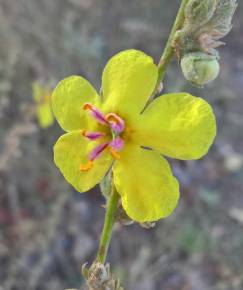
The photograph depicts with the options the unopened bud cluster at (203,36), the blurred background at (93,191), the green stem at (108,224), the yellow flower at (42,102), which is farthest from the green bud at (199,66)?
the yellow flower at (42,102)

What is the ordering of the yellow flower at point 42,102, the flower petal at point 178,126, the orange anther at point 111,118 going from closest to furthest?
1. the flower petal at point 178,126
2. the orange anther at point 111,118
3. the yellow flower at point 42,102

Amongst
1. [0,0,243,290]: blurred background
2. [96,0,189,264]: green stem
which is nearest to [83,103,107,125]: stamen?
[96,0,189,264]: green stem

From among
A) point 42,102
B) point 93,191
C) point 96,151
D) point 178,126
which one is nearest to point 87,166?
point 96,151

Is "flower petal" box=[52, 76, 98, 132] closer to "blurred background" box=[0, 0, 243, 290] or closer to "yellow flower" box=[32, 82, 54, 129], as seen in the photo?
"blurred background" box=[0, 0, 243, 290]

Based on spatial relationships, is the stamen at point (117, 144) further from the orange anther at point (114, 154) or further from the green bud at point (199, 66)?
the green bud at point (199, 66)

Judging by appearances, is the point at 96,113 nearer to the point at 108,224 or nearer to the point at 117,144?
the point at 117,144
